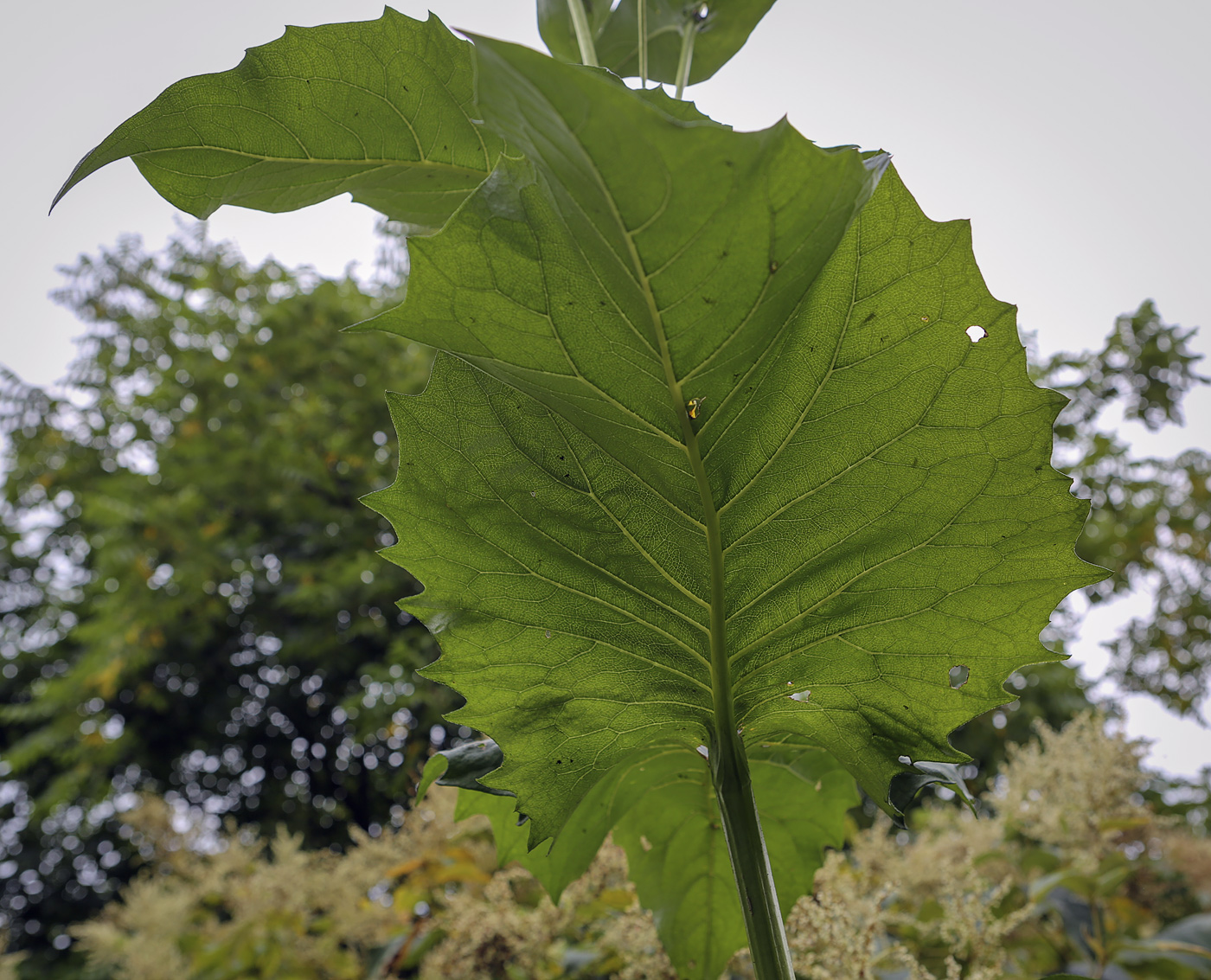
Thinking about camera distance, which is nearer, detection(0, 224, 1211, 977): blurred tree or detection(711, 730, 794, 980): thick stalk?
detection(711, 730, 794, 980): thick stalk

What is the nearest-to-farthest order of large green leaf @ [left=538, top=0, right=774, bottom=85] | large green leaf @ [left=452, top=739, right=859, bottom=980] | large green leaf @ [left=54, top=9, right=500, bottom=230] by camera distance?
large green leaf @ [left=54, top=9, right=500, bottom=230]
large green leaf @ [left=452, top=739, right=859, bottom=980]
large green leaf @ [left=538, top=0, right=774, bottom=85]

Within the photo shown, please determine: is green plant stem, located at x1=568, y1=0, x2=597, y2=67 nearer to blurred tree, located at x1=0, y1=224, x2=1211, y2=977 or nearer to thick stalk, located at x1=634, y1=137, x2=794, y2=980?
thick stalk, located at x1=634, y1=137, x2=794, y2=980

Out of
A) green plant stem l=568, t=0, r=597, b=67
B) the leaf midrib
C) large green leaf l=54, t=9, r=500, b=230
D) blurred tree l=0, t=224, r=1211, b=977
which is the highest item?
blurred tree l=0, t=224, r=1211, b=977

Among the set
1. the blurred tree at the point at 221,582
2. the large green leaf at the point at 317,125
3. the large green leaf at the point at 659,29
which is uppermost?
the blurred tree at the point at 221,582

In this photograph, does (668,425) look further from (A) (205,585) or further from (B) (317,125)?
(A) (205,585)

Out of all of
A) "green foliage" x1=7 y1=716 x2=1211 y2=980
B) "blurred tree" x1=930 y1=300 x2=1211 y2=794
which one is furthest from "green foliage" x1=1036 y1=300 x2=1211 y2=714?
"green foliage" x1=7 y1=716 x2=1211 y2=980

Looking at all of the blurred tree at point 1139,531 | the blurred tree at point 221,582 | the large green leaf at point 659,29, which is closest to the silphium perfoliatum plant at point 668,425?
the large green leaf at point 659,29

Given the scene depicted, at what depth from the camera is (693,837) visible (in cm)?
62

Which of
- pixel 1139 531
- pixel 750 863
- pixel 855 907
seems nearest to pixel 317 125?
pixel 750 863

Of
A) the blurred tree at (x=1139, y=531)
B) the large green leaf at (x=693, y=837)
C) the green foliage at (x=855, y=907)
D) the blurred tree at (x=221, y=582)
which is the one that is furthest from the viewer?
the blurred tree at (x=221, y=582)

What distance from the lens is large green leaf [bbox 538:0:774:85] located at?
0.73 m

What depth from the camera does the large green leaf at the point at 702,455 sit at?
32cm

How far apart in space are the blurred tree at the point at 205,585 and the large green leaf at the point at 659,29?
4.16 m

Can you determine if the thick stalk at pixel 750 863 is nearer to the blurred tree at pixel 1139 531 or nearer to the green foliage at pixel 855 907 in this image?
the green foliage at pixel 855 907
